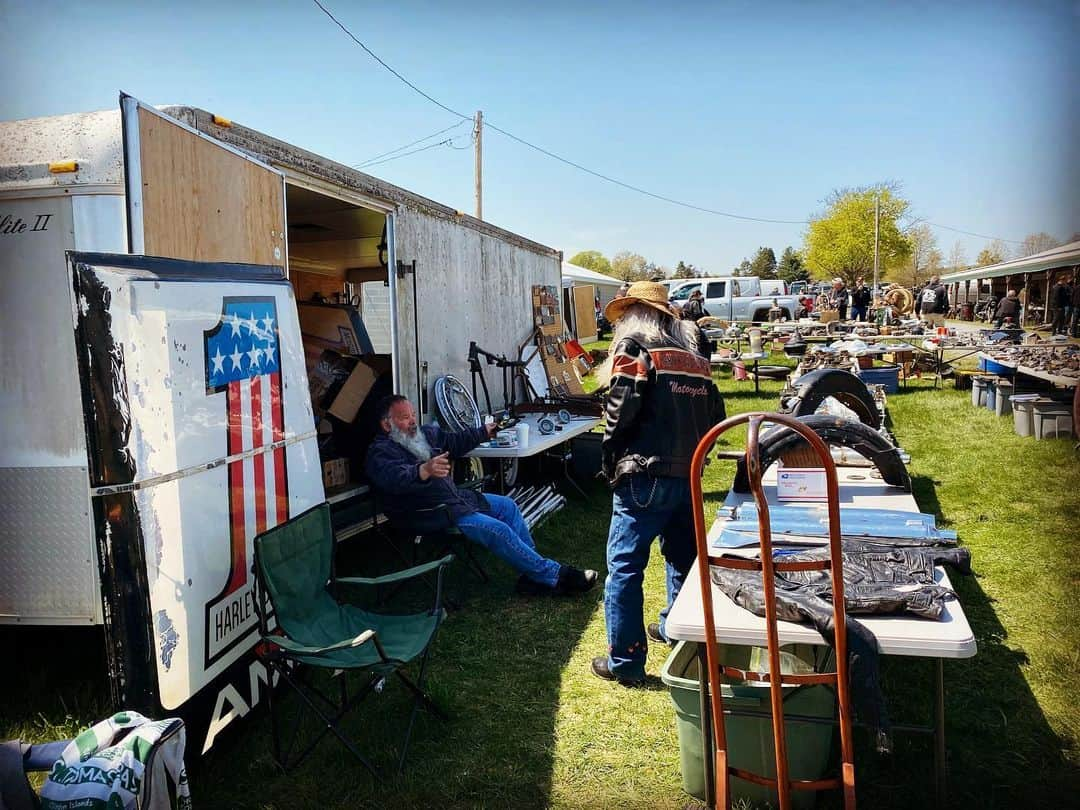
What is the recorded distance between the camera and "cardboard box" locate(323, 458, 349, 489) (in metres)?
5.30

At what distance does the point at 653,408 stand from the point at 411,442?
1931 millimetres

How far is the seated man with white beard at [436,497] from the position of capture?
15.4 ft

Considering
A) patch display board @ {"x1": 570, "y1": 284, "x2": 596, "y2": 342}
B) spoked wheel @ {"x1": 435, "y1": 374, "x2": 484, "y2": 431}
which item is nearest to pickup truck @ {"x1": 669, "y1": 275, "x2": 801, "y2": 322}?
patch display board @ {"x1": 570, "y1": 284, "x2": 596, "y2": 342}

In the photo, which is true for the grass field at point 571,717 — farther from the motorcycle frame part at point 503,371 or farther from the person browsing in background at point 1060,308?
the person browsing in background at point 1060,308

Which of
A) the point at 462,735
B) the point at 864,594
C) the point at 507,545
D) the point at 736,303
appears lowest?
the point at 462,735

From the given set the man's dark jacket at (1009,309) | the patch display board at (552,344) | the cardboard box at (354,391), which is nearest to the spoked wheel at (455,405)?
the cardboard box at (354,391)

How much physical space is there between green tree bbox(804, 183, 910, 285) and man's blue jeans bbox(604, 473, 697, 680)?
5082cm

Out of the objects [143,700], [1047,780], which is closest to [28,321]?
[143,700]

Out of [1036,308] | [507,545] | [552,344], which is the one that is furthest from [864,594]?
[1036,308]

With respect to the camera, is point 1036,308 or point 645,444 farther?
point 1036,308

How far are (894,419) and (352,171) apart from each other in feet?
27.5

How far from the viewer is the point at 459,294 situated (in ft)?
22.5

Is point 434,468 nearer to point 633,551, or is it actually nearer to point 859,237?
point 633,551

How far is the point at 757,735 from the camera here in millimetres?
2555
